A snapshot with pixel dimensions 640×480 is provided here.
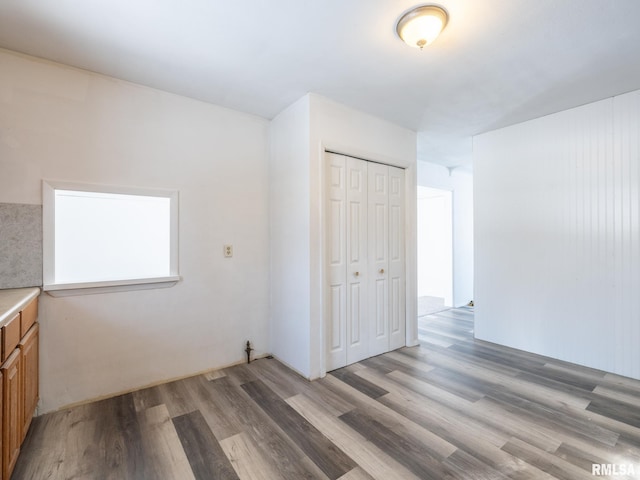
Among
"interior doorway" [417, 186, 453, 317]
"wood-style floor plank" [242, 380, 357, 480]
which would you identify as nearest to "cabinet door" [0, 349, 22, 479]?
"wood-style floor plank" [242, 380, 357, 480]

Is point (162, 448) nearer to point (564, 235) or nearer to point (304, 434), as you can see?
point (304, 434)

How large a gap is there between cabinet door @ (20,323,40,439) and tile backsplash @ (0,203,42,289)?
13.4 inches

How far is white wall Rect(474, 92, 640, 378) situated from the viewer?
2691mm

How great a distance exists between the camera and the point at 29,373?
6.02ft

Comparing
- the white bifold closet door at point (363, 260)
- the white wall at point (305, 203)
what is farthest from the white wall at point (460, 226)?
the white wall at point (305, 203)

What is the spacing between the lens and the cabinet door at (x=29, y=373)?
5.61 ft

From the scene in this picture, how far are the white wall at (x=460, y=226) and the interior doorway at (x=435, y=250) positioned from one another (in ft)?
0.33

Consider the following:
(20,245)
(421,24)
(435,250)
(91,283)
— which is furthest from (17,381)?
(435,250)

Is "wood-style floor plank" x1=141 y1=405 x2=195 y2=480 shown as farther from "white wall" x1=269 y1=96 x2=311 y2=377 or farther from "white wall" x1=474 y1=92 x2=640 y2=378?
"white wall" x1=474 y1=92 x2=640 y2=378

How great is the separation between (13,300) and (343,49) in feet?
8.23

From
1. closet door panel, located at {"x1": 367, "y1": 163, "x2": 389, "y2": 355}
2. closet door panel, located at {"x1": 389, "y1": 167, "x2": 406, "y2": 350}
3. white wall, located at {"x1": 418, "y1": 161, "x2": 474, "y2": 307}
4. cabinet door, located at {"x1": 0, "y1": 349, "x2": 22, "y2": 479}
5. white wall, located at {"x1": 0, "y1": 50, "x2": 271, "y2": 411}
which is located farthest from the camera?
white wall, located at {"x1": 418, "y1": 161, "x2": 474, "y2": 307}

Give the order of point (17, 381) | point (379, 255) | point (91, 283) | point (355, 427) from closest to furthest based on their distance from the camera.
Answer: point (17, 381), point (355, 427), point (91, 283), point (379, 255)

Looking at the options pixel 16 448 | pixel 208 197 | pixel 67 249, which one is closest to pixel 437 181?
pixel 208 197

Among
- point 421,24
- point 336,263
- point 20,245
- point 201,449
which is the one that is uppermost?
point 421,24
